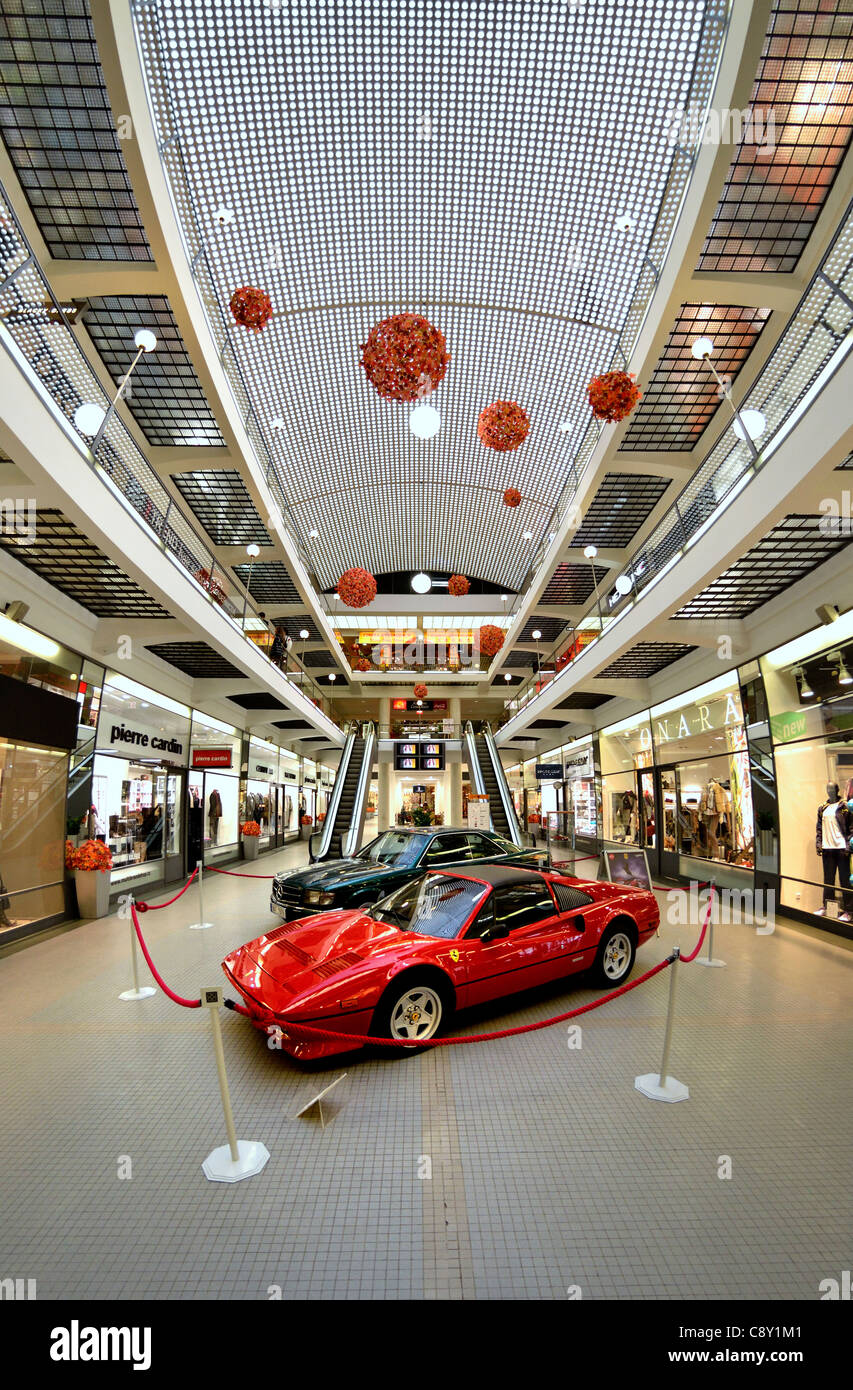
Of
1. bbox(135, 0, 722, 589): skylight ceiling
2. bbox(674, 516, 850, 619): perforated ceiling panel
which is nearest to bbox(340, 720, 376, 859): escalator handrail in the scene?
bbox(674, 516, 850, 619): perforated ceiling panel

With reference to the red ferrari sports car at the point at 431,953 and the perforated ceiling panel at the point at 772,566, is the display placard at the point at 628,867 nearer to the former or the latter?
the red ferrari sports car at the point at 431,953

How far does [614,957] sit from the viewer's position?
568 cm

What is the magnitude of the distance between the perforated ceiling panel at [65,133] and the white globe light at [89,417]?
2.10 metres

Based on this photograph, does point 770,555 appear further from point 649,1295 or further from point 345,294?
point 345,294

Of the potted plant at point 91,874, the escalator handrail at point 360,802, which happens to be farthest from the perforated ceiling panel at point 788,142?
the potted plant at point 91,874

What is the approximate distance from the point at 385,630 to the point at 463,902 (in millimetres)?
24776

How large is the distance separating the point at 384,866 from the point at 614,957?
10.8ft

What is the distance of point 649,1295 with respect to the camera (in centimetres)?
223

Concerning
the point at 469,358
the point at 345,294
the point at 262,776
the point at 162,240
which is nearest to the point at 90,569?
the point at 162,240

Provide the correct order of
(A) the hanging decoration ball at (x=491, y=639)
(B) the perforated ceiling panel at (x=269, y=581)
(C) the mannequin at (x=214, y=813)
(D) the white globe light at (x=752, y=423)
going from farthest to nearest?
(A) the hanging decoration ball at (x=491, y=639) → (B) the perforated ceiling panel at (x=269, y=581) → (C) the mannequin at (x=214, y=813) → (D) the white globe light at (x=752, y=423)

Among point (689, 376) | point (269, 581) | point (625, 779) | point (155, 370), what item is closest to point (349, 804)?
point (269, 581)

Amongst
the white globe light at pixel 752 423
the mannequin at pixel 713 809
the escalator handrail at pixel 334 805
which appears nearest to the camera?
the white globe light at pixel 752 423

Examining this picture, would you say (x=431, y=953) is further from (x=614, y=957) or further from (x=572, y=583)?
(x=572, y=583)

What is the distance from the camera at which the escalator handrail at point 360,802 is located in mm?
14461
